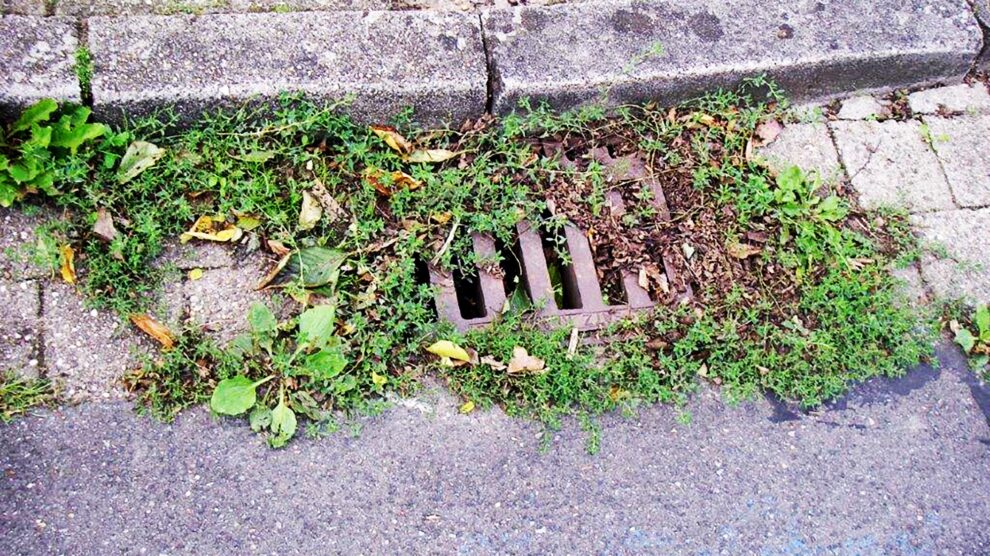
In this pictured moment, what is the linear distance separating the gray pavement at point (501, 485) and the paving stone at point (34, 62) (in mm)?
936

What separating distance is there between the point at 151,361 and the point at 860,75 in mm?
2603

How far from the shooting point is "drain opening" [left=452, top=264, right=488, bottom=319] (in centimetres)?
263

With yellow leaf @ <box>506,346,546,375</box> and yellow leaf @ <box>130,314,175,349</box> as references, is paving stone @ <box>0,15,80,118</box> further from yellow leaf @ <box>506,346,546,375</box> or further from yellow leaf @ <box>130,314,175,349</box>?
yellow leaf @ <box>506,346,546,375</box>

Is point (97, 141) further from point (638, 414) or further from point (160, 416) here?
point (638, 414)

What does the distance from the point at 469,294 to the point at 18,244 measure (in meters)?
1.39

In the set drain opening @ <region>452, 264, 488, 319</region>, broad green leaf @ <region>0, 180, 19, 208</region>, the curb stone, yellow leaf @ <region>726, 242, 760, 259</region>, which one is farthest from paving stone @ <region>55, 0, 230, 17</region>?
yellow leaf @ <region>726, 242, 760, 259</region>

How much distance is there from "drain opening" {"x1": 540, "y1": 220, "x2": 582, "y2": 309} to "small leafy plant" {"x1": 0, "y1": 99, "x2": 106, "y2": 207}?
1433 millimetres

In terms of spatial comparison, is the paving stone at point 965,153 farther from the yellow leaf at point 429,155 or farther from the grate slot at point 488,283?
the yellow leaf at point 429,155

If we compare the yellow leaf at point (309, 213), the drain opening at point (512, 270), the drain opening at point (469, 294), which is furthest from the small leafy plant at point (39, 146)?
the drain opening at point (512, 270)

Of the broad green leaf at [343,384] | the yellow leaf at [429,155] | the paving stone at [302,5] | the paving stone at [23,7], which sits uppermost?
the paving stone at [23,7]

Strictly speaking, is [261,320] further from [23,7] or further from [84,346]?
[23,7]

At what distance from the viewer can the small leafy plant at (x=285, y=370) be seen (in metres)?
2.30

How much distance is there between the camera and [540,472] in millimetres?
2346

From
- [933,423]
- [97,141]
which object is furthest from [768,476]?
[97,141]
